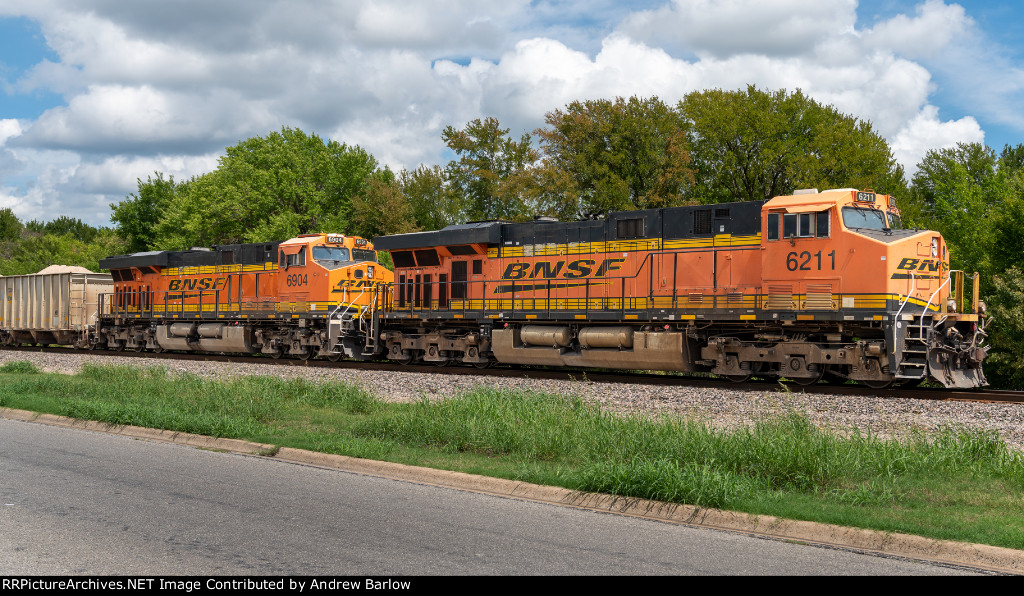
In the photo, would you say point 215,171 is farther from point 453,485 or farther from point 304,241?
point 453,485

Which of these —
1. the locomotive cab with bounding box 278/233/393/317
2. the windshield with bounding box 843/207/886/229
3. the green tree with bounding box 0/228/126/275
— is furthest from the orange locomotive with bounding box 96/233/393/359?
the green tree with bounding box 0/228/126/275

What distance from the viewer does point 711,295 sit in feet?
58.9

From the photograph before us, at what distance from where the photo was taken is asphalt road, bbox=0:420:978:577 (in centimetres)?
546

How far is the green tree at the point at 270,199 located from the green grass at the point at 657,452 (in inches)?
1661

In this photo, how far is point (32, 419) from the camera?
13.2 m

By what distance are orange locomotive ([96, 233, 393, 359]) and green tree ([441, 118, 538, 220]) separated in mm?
18514

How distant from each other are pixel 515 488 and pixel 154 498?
3.30 meters

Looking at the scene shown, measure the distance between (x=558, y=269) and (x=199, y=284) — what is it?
15.6 metres

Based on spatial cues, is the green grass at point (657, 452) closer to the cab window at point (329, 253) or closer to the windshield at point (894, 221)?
the windshield at point (894, 221)

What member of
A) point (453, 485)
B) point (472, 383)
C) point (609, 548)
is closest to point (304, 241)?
point (472, 383)

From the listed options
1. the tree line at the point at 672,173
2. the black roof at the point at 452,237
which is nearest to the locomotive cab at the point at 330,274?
the black roof at the point at 452,237

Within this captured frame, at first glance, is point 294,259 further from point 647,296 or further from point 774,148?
point 774,148

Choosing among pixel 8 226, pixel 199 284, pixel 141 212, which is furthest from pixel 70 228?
pixel 199 284

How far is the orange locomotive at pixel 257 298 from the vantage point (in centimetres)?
2539
